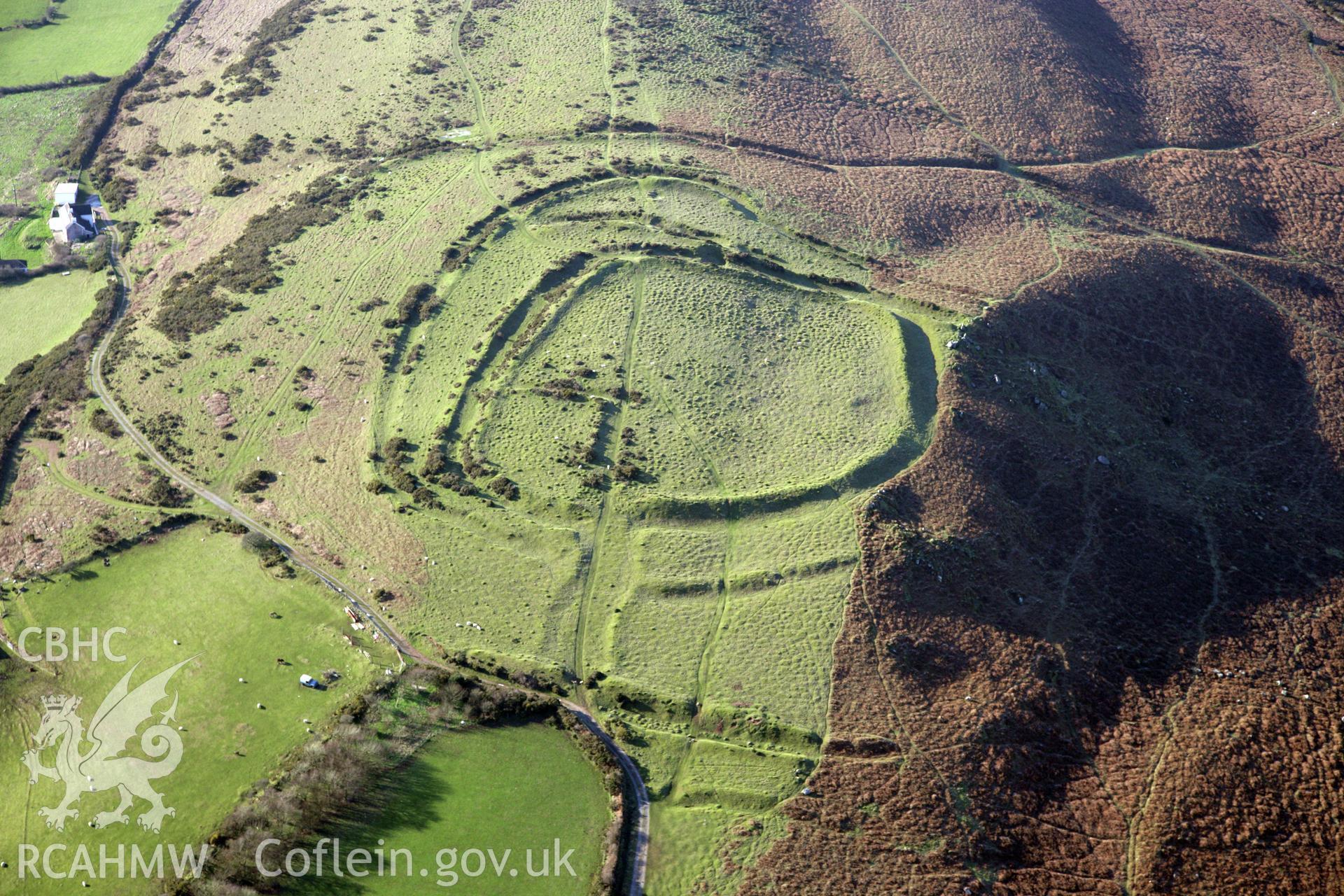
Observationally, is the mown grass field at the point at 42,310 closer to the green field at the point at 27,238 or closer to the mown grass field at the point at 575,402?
the green field at the point at 27,238

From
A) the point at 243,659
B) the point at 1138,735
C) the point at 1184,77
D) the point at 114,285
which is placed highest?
the point at 1184,77

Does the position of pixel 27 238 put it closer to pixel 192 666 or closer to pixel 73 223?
pixel 73 223

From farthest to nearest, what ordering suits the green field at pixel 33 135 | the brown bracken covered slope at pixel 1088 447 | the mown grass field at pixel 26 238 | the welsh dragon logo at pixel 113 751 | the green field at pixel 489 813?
1. the green field at pixel 33 135
2. the mown grass field at pixel 26 238
3. the brown bracken covered slope at pixel 1088 447
4. the welsh dragon logo at pixel 113 751
5. the green field at pixel 489 813

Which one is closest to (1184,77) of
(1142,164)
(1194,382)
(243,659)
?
(1142,164)

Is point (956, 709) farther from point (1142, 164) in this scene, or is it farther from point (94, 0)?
point (94, 0)

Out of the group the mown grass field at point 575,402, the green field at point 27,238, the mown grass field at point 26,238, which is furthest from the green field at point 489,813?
the mown grass field at point 26,238

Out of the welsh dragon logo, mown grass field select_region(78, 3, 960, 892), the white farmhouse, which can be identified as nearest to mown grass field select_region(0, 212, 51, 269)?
the white farmhouse

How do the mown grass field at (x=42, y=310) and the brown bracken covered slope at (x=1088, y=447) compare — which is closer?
the brown bracken covered slope at (x=1088, y=447)
